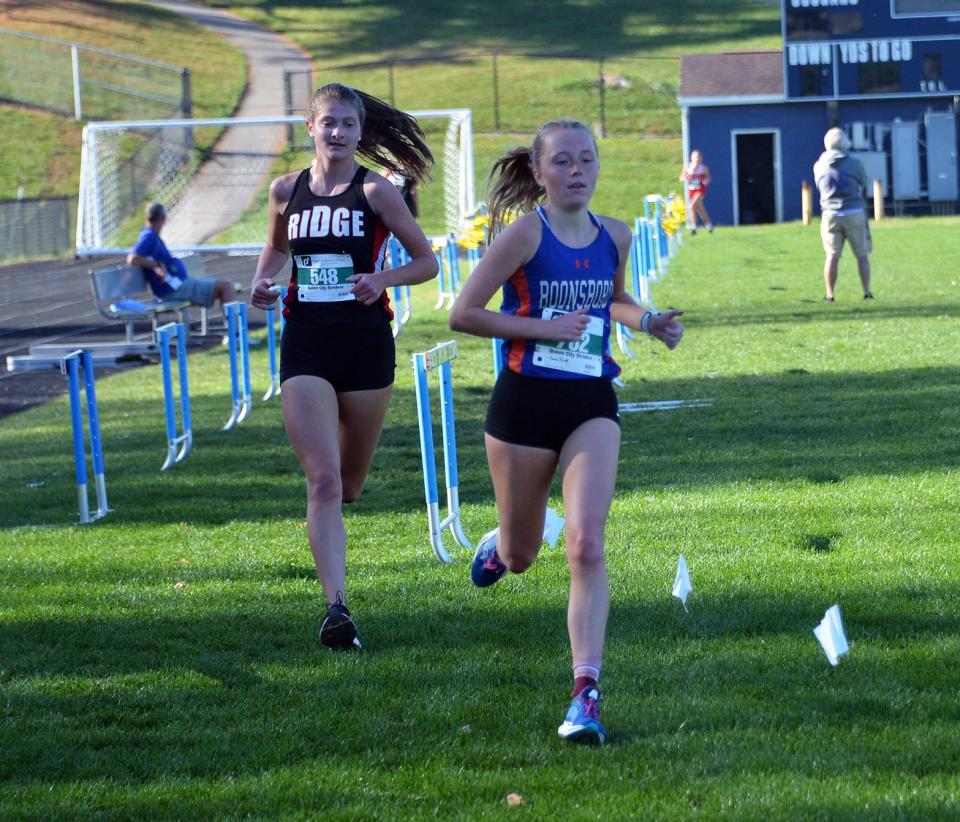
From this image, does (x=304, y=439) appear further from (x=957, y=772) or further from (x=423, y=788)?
(x=957, y=772)

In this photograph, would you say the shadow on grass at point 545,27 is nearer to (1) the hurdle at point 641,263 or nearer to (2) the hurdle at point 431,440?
(1) the hurdle at point 641,263

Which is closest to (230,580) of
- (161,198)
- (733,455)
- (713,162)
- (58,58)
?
(733,455)

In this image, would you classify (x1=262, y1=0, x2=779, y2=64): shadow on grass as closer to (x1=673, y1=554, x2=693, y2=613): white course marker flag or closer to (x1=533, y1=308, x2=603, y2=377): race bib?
(x1=673, y1=554, x2=693, y2=613): white course marker flag

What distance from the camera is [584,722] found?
4.80m

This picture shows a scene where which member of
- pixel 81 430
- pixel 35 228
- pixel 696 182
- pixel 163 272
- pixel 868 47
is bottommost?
pixel 81 430

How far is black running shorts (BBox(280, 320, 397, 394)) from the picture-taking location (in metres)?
6.25

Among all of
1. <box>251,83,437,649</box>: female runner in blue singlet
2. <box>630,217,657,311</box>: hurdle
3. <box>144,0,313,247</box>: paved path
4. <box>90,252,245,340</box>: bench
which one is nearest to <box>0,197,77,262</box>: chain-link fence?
<box>144,0,313,247</box>: paved path

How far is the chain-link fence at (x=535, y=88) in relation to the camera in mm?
58250

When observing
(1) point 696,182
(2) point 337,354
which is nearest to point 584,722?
(2) point 337,354

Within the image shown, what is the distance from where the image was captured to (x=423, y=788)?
4496 millimetres

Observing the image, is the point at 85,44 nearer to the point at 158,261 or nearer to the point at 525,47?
the point at 525,47

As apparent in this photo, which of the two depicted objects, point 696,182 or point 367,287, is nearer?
point 367,287

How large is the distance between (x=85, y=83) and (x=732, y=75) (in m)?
23.1

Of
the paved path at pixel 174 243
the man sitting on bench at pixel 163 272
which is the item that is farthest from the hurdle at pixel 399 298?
the paved path at pixel 174 243
